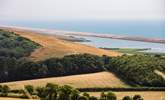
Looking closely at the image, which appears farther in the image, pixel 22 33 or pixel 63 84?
pixel 22 33

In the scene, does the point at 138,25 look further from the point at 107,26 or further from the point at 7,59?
the point at 7,59

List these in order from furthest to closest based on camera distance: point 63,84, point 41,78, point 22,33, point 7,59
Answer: point 22,33
point 7,59
point 41,78
point 63,84

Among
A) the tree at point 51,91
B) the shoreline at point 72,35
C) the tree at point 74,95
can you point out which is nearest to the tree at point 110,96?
the tree at point 74,95

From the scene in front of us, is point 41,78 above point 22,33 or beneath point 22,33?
beneath

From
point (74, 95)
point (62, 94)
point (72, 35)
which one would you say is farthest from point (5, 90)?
point (72, 35)

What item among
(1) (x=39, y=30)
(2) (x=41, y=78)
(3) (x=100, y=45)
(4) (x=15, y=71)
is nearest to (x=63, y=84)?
(2) (x=41, y=78)

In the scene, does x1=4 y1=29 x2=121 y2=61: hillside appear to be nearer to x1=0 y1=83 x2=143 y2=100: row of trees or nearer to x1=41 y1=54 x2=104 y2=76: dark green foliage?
x1=41 y1=54 x2=104 y2=76: dark green foliage
